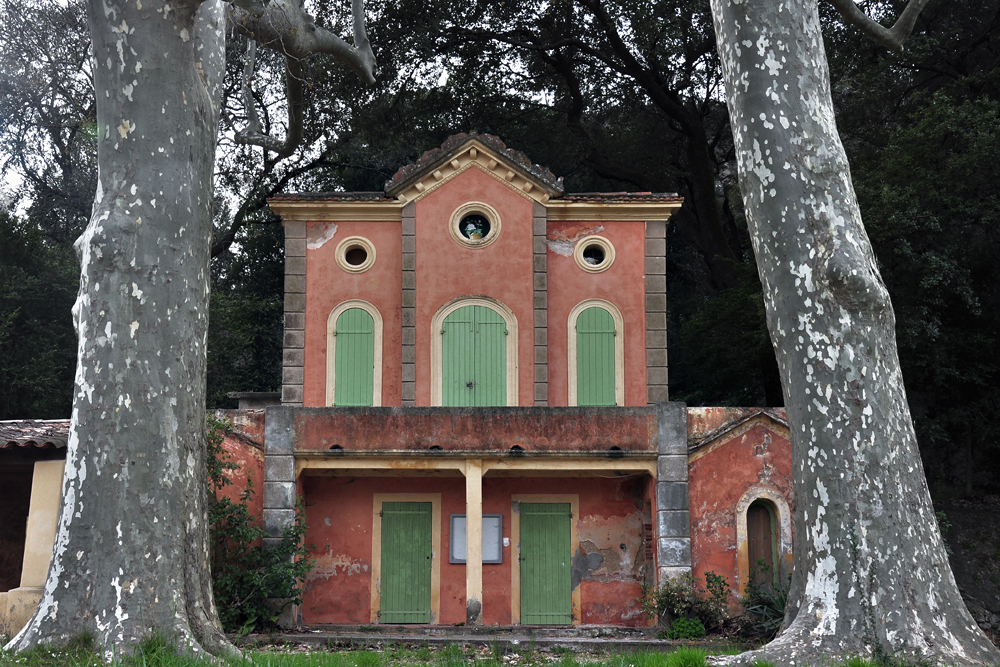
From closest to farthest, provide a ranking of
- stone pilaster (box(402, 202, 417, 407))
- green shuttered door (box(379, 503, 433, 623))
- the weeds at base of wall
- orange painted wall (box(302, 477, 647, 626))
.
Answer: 1. the weeds at base of wall
2. orange painted wall (box(302, 477, 647, 626))
3. green shuttered door (box(379, 503, 433, 623))
4. stone pilaster (box(402, 202, 417, 407))

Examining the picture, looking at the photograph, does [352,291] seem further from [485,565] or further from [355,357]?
[485,565]

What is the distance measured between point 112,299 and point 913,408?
15.0 metres

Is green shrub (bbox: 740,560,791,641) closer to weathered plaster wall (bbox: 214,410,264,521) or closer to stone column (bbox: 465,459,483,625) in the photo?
stone column (bbox: 465,459,483,625)

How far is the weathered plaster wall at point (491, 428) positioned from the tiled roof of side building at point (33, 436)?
126 inches

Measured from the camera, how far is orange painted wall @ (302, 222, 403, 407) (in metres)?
17.5

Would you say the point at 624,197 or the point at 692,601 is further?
the point at 624,197

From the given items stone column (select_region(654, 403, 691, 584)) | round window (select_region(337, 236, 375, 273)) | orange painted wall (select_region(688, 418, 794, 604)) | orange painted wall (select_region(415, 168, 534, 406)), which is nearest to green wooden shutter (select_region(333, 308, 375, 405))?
round window (select_region(337, 236, 375, 273))

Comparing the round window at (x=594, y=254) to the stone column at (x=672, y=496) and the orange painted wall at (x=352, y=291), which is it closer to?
the orange painted wall at (x=352, y=291)

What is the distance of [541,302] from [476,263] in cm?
134

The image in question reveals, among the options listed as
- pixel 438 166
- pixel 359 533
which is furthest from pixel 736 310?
pixel 359 533

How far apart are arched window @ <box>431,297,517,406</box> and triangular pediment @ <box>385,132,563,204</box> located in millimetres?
2128

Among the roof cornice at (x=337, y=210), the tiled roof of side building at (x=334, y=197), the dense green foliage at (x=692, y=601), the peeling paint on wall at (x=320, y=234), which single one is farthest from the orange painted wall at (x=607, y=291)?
the dense green foliage at (x=692, y=601)

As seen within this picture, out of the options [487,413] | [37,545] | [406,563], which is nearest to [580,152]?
[487,413]

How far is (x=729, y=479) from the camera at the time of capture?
47.4 feet
